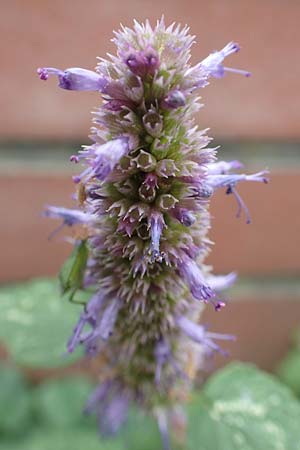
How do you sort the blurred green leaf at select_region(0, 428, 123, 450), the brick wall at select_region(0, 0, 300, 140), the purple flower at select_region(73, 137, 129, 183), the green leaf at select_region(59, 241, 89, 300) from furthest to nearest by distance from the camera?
the brick wall at select_region(0, 0, 300, 140)
the blurred green leaf at select_region(0, 428, 123, 450)
the green leaf at select_region(59, 241, 89, 300)
the purple flower at select_region(73, 137, 129, 183)

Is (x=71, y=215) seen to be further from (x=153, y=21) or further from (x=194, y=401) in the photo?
(x=153, y=21)

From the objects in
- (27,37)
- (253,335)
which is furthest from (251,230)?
(27,37)

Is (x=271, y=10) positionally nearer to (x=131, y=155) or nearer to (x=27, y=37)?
(x=27, y=37)

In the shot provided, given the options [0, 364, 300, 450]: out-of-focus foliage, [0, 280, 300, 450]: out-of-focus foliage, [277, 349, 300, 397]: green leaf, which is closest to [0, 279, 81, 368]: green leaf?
[0, 280, 300, 450]: out-of-focus foliage

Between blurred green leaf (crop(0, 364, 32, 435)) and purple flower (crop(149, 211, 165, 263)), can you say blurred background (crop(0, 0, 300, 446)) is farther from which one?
purple flower (crop(149, 211, 165, 263))

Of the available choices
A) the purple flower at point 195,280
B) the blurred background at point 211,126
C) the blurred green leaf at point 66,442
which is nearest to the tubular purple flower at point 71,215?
the purple flower at point 195,280
